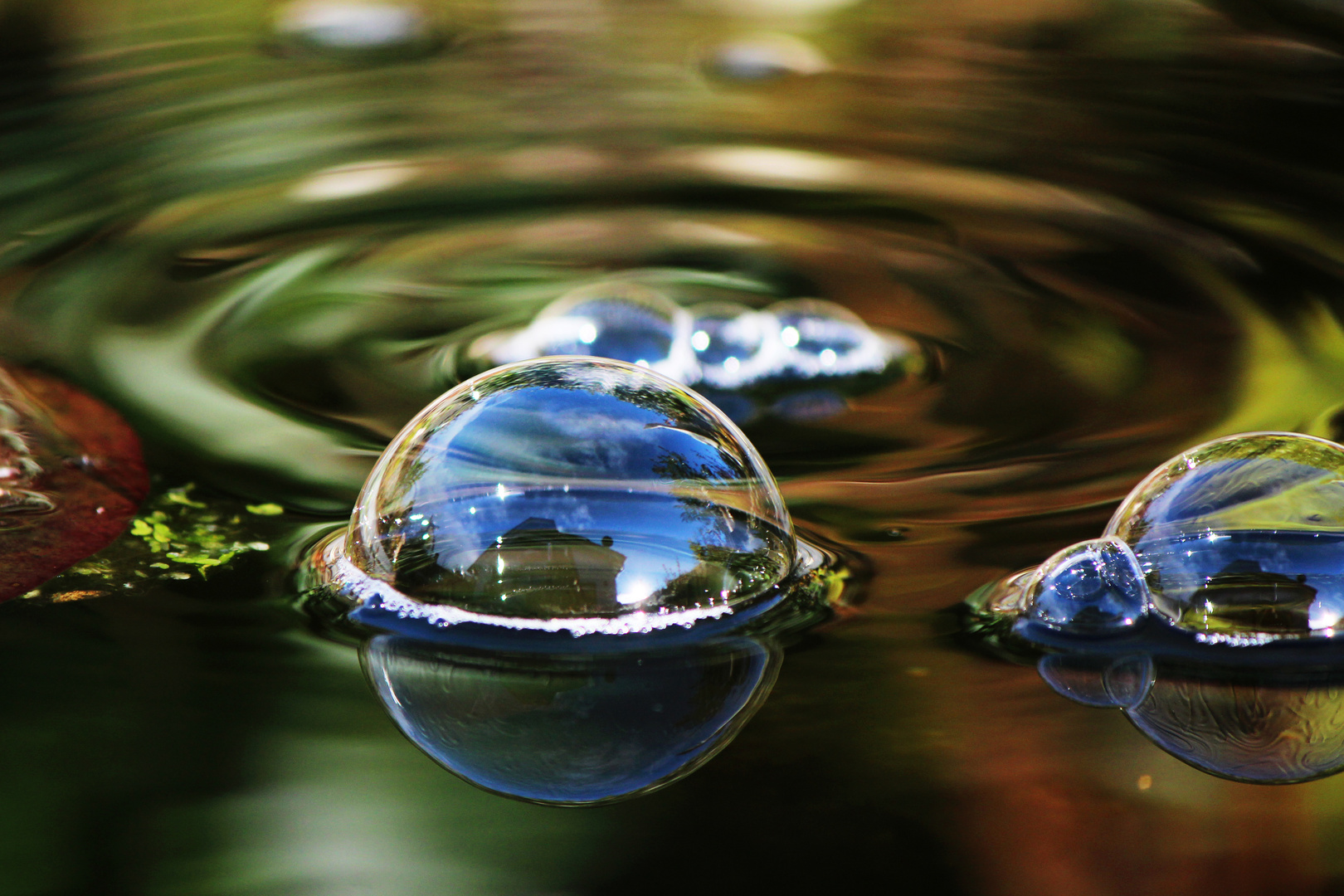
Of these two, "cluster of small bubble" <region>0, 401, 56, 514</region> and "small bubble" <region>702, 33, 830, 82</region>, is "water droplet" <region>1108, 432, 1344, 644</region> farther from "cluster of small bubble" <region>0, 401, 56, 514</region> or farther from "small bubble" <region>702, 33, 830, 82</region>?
"small bubble" <region>702, 33, 830, 82</region>

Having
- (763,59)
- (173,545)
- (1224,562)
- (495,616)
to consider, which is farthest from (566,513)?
(763,59)

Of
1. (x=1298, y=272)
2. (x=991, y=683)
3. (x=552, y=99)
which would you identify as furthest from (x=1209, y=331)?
(x=552, y=99)

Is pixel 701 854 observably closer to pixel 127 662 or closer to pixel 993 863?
pixel 993 863

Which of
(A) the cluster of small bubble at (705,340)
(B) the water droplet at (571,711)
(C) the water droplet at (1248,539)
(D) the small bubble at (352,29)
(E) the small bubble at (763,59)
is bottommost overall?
(B) the water droplet at (571,711)

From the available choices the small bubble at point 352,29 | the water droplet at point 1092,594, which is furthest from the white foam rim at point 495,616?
the small bubble at point 352,29

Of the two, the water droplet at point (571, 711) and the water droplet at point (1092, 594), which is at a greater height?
the water droplet at point (1092, 594)

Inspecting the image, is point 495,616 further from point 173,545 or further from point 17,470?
point 17,470

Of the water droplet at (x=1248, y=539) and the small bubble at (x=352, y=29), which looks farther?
the small bubble at (x=352, y=29)

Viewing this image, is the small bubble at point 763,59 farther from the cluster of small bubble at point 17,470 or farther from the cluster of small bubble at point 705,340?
the cluster of small bubble at point 17,470
